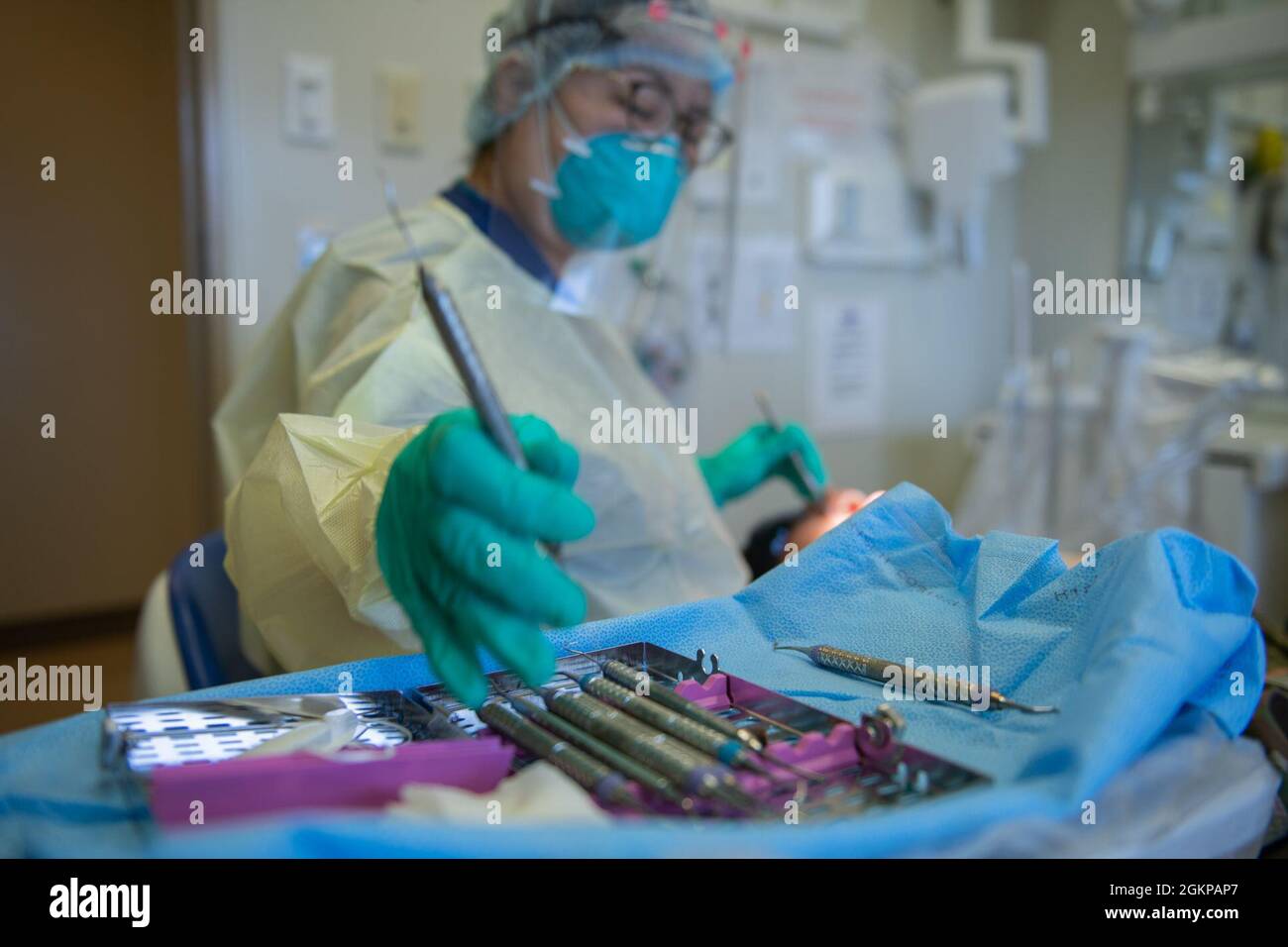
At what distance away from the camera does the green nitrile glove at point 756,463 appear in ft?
4.88

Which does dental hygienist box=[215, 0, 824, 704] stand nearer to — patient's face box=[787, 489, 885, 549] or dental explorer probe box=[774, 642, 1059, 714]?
patient's face box=[787, 489, 885, 549]

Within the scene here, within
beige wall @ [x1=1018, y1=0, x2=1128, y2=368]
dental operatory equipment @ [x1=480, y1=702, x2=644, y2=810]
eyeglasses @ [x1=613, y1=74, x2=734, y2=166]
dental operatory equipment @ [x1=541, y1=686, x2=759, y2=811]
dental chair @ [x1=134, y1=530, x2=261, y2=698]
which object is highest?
beige wall @ [x1=1018, y1=0, x2=1128, y2=368]

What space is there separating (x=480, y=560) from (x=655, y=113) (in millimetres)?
862

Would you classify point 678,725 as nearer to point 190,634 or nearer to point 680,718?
point 680,718

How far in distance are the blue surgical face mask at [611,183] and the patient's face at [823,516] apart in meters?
0.48

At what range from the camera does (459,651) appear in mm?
575

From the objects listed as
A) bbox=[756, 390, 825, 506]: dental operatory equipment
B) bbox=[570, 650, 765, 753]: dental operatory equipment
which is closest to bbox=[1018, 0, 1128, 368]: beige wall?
bbox=[756, 390, 825, 506]: dental operatory equipment

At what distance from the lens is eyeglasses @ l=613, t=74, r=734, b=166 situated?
1.23 meters

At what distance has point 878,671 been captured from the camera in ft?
1.97

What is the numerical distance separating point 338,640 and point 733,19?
1947mm

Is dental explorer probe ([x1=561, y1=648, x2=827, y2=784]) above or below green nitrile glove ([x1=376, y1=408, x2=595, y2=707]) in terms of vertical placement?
below

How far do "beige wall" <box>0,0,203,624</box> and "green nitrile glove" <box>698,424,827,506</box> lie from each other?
1.65 m
